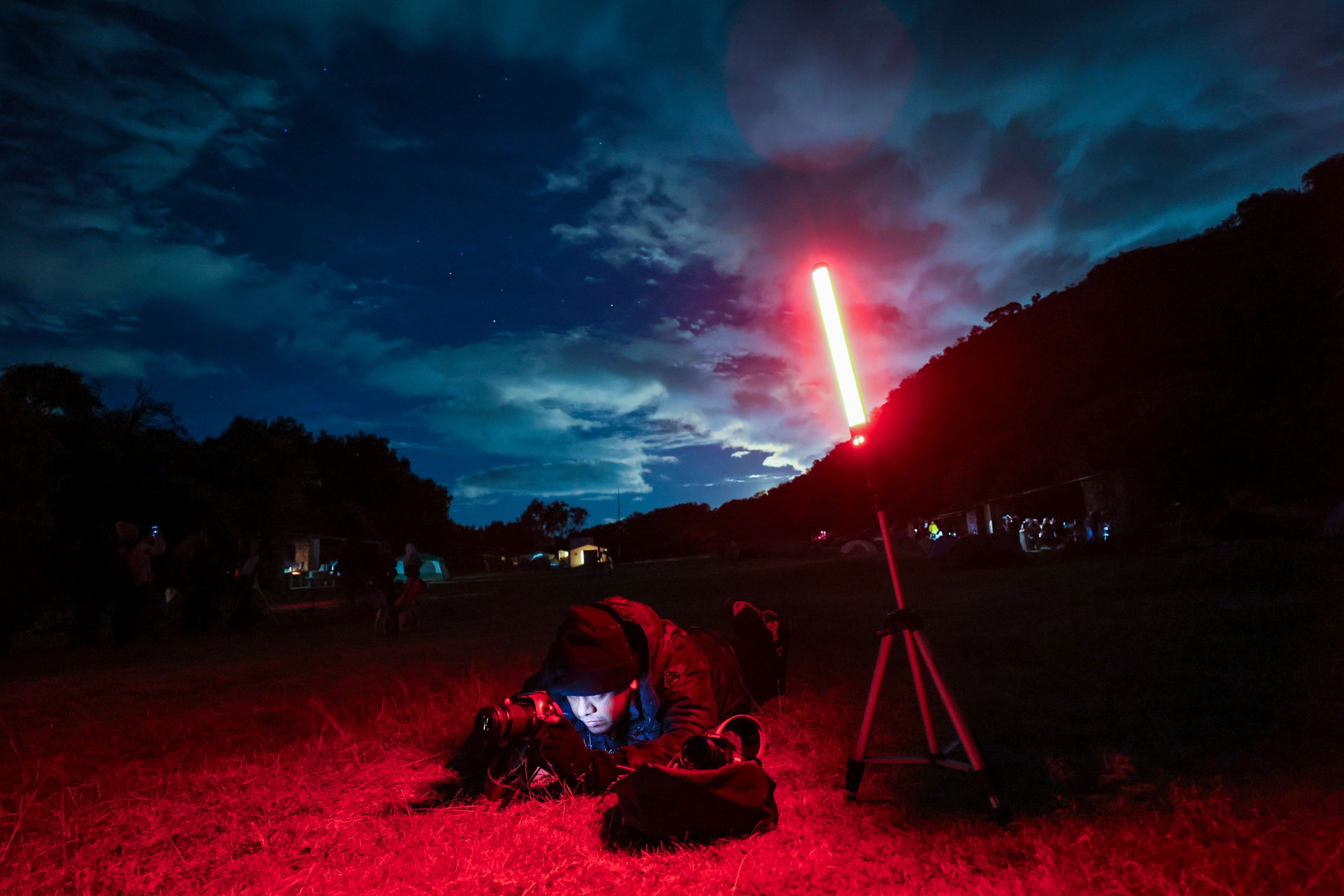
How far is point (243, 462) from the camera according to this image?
1884 cm

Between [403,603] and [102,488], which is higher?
[102,488]

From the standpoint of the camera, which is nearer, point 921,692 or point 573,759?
point 921,692

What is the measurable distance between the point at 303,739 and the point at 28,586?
9835 mm

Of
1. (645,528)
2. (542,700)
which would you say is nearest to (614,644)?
(542,700)

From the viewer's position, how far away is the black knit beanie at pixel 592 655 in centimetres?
340

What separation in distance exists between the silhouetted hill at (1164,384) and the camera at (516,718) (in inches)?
73.4

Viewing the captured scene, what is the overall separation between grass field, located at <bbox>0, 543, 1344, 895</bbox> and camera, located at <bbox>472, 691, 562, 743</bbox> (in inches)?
13.9

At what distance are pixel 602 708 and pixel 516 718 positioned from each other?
2.17 ft

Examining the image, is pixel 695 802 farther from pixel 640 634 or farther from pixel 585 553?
pixel 585 553

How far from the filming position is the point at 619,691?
3.57m

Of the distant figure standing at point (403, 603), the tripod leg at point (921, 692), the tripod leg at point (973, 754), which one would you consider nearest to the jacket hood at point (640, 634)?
the tripod leg at point (921, 692)

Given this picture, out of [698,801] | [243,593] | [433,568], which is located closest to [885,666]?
[698,801]

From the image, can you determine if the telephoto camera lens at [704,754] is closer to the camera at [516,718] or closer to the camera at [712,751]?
the camera at [712,751]

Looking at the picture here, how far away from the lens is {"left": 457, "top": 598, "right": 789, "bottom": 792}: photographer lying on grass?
3.12 metres
